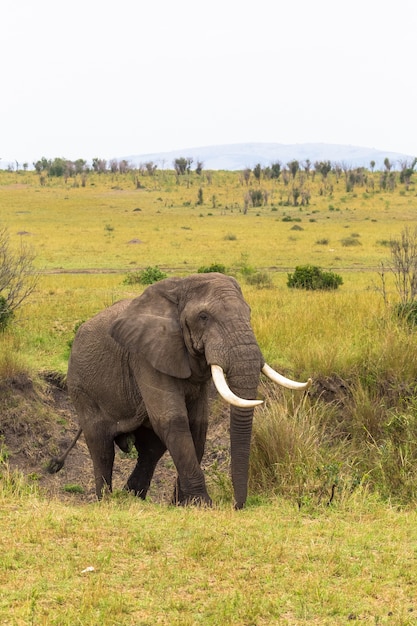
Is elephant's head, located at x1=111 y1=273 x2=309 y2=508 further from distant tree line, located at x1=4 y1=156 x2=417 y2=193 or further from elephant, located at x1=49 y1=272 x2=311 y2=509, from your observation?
distant tree line, located at x1=4 y1=156 x2=417 y2=193

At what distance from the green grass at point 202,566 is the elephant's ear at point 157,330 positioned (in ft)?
4.35

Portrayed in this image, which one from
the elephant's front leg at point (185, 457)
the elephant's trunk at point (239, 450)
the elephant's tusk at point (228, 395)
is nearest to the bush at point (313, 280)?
the elephant's front leg at point (185, 457)

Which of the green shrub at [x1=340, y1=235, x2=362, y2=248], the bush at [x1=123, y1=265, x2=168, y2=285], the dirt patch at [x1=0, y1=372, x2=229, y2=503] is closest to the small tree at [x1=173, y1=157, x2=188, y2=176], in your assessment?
the green shrub at [x1=340, y1=235, x2=362, y2=248]

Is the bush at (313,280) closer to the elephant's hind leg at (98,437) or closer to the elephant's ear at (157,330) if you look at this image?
the elephant's hind leg at (98,437)

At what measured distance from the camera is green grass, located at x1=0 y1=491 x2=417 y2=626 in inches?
182

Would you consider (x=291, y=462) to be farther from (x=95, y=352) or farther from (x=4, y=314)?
(x=4, y=314)

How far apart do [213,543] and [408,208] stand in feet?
196

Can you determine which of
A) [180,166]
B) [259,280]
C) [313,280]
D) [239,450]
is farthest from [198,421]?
[180,166]

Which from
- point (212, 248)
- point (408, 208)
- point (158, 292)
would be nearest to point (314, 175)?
point (408, 208)

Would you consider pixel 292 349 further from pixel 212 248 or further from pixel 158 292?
pixel 212 248

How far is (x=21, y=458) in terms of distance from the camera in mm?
10398

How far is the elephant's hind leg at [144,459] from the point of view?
27.9 feet

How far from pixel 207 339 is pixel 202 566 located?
2096mm

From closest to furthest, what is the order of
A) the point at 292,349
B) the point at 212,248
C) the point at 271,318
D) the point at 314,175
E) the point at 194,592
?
the point at 194,592, the point at 292,349, the point at 271,318, the point at 212,248, the point at 314,175
